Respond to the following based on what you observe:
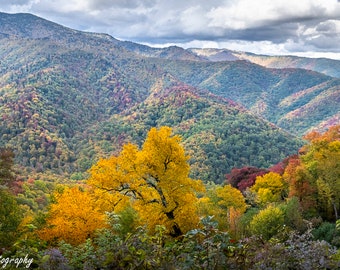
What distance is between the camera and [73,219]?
19891 mm

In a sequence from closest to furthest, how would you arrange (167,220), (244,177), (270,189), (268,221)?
1. (167,220)
2. (268,221)
3. (270,189)
4. (244,177)

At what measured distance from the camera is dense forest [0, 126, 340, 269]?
6289 mm

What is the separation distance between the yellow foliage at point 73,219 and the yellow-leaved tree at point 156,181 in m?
1.01

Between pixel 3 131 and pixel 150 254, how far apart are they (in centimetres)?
18698

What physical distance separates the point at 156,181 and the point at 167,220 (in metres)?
2.29

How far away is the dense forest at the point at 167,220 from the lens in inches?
248

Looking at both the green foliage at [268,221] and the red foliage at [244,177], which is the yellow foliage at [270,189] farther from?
the green foliage at [268,221]

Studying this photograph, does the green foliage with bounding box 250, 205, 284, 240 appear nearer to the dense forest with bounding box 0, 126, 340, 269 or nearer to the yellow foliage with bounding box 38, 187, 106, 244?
the dense forest with bounding box 0, 126, 340, 269

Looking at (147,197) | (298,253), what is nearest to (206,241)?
(298,253)

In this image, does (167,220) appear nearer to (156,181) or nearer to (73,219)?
(156,181)

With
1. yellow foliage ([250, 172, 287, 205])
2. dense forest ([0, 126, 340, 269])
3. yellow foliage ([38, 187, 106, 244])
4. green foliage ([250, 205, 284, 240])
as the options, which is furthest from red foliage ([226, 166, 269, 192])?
yellow foliage ([38, 187, 106, 244])

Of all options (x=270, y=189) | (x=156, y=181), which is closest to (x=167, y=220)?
(x=156, y=181)

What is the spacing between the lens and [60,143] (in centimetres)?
18150

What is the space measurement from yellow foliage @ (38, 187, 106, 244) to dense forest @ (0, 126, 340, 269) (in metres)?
0.05
